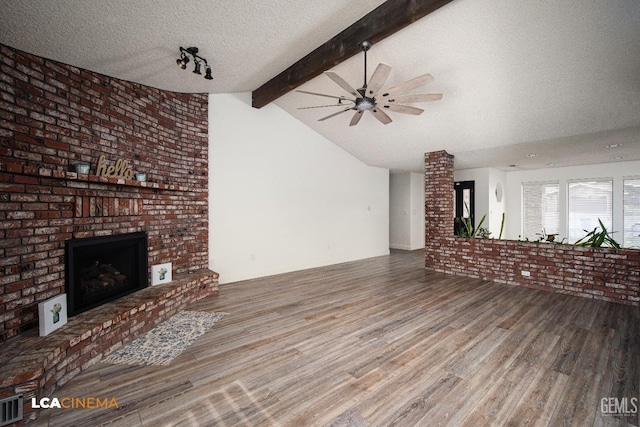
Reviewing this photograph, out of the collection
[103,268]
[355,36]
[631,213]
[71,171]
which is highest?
[355,36]

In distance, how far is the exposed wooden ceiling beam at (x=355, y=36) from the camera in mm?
2705

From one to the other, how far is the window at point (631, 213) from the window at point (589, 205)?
0.85 feet

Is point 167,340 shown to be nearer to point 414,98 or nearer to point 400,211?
point 414,98

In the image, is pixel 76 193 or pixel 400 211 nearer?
pixel 76 193

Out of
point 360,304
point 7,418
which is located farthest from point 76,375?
point 360,304

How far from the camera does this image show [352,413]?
184 cm

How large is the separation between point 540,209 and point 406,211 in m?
3.86

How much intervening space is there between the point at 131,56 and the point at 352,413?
3.98m

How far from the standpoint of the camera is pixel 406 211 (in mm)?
9062

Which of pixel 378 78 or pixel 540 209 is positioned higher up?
pixel 378 78

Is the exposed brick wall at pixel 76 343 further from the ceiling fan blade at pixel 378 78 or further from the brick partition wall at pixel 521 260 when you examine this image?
the brick partition wall at pixel 521 260
